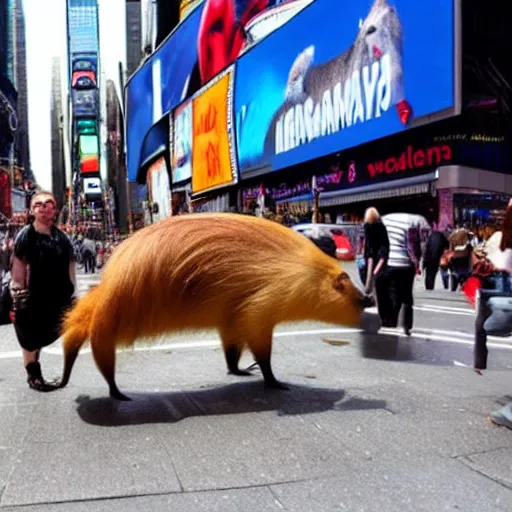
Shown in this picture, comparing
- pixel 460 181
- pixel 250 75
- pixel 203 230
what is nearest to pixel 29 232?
pixel 203 230

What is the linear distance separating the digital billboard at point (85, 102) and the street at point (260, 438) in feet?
321

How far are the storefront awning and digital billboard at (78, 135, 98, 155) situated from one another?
76449mm

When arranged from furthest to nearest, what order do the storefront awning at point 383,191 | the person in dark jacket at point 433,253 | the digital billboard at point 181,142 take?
1. the digital billboard at point 181,142
2. the storefront awning at point 383,191
3. the person in dark jacket at point 433,253

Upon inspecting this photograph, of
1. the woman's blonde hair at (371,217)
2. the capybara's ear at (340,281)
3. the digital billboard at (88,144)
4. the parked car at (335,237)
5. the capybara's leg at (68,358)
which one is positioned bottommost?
the capybara's leg at (68,358)

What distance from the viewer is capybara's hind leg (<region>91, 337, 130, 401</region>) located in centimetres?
421

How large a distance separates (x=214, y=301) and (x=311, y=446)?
113cm

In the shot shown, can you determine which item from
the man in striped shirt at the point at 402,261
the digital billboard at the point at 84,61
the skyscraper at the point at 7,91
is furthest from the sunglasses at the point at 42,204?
the digital billboard at the point at 84,61

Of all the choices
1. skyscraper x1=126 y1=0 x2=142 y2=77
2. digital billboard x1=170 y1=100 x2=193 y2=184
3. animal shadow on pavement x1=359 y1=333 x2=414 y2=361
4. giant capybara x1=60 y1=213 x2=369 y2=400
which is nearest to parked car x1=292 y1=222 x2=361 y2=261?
animal shadow on pavement x1=359 y1=333 x2=414 y2=361

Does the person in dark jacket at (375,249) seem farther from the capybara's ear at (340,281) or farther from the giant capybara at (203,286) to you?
the giant capybara at (203,286)

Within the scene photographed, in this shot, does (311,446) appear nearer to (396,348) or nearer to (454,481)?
(454,481)

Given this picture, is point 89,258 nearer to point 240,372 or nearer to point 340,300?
point 240,372

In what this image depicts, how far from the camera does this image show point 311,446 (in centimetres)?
367

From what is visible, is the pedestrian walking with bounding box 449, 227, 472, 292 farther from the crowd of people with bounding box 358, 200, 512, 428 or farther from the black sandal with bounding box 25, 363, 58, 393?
the black sandal with bounding box 25, 363, 58, 393

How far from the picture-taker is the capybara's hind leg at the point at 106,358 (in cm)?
421
